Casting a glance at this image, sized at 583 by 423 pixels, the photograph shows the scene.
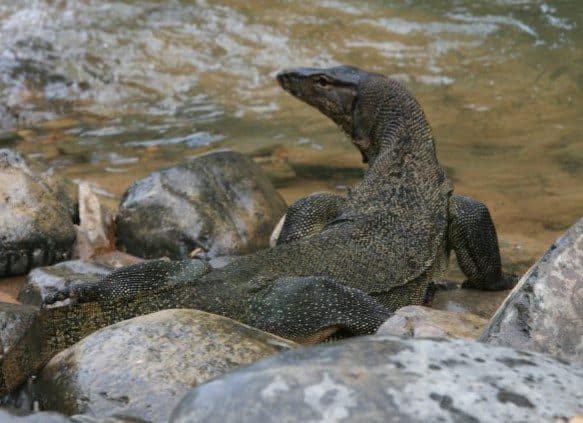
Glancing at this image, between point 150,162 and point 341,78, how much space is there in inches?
132

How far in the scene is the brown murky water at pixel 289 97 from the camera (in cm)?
900

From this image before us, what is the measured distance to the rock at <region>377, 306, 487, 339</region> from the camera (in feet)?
13.1

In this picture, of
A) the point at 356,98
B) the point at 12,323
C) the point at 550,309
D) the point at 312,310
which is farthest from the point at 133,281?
the point at 356,98

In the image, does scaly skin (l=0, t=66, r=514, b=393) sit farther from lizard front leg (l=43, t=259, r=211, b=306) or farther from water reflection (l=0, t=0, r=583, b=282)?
water reflection (l=0, t=0, r=583, b=282)

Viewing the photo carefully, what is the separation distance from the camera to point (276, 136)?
1048cm

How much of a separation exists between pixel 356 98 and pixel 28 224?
7.60ft

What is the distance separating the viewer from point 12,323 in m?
4.00

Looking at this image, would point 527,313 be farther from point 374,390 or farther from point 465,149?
point 465,149

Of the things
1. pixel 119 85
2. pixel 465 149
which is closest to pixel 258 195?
pixel 465 149

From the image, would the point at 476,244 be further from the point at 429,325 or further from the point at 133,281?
the point at 133,281

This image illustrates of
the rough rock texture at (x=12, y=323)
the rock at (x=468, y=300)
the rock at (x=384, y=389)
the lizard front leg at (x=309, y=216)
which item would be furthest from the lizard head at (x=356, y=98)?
the rock at (x=384, y=389)

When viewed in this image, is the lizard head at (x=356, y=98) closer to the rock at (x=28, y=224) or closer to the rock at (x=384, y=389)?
the rock at (x=28, y=224)

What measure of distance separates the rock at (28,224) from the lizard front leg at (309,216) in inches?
54.7

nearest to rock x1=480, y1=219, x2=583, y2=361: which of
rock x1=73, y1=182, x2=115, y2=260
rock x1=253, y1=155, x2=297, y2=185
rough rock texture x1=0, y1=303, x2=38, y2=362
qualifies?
rough rock texture x1=0, y1=303, x2=38, y2=362
